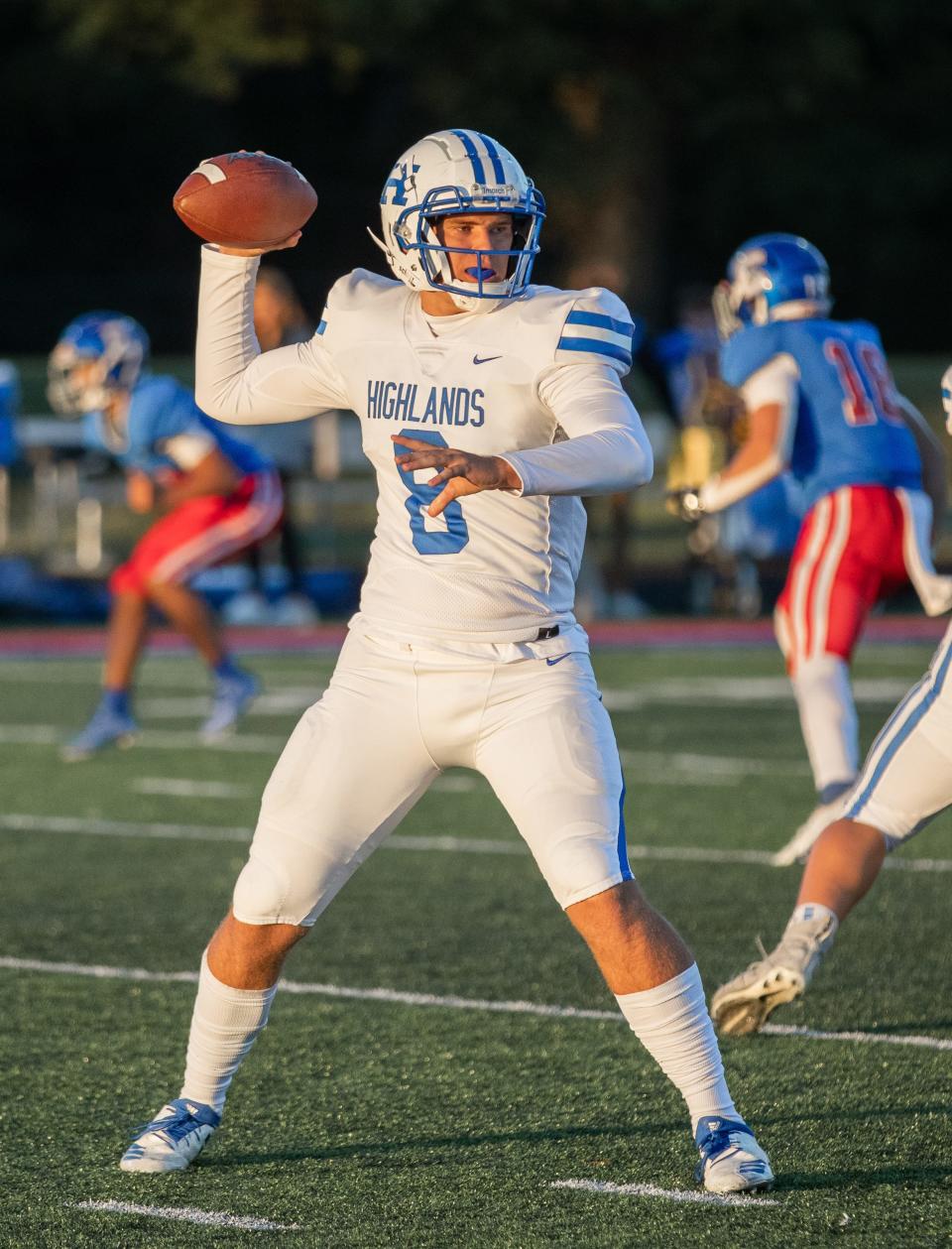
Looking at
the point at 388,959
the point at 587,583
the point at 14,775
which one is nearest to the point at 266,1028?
the point at 388,959

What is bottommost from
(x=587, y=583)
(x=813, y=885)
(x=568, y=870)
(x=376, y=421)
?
(x=587, y=583)

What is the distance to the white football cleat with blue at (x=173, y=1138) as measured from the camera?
407cm

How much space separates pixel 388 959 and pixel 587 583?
373 inches

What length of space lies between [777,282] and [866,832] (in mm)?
2611

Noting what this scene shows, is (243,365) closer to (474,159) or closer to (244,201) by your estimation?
(244,201)

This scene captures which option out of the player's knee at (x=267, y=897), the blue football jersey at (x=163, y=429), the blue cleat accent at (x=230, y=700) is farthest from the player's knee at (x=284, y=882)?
the blue cleat accent at (x=230, y=700)

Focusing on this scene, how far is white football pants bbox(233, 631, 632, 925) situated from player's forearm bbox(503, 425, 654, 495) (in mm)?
427

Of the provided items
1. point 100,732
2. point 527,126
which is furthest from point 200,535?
point 527,126

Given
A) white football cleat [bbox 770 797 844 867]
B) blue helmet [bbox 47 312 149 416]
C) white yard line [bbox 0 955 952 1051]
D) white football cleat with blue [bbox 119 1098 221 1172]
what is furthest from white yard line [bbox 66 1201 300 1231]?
blue helmet [bbox 47 312 149 416]

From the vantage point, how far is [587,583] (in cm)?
1525

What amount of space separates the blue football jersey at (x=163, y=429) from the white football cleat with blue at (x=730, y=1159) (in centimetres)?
624

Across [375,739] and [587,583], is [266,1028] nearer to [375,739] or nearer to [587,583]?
[375,739]

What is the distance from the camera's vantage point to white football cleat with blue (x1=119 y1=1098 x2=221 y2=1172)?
13.3ft

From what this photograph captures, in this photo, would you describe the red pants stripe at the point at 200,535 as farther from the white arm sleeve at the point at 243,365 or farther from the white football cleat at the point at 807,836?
the white arm sleeve at the point at 243,365
